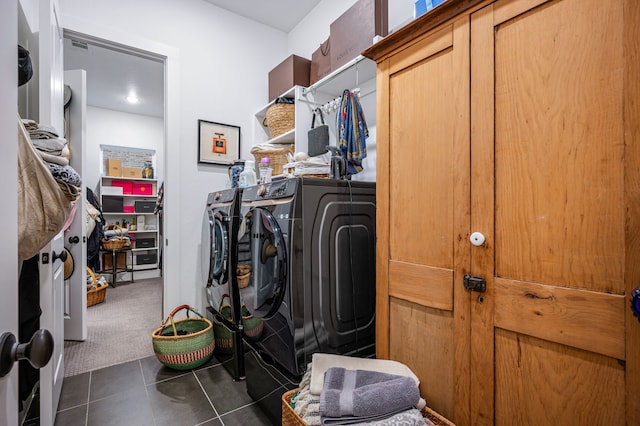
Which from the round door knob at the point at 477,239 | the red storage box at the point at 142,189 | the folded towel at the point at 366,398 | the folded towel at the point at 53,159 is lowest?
the folded towel at the point at 366,398

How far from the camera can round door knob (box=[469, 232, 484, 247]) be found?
957 millimetres

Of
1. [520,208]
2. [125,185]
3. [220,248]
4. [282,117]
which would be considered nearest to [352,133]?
[282,117]

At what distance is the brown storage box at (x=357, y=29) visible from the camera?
175 cm

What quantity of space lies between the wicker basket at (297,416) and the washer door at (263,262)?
399 millimetres

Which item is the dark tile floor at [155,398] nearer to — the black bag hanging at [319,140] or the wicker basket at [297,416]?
the wicker basket at [297,416]

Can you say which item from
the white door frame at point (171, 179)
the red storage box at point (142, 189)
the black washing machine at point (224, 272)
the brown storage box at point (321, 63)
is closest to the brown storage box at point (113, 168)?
the red storage box at point (142, 189)

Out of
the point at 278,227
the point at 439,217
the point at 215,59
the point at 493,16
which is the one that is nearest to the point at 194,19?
the point at 215,59

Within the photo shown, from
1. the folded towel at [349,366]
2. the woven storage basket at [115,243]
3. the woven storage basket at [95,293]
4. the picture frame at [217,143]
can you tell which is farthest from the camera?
the woven storage basket at [115,243]

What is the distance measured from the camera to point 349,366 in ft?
4.12

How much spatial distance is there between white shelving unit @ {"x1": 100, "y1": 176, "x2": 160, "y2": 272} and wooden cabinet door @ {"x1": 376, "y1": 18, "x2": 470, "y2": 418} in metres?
5.12

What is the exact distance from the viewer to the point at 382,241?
130 centimetres

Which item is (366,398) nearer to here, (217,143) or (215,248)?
(215,248)

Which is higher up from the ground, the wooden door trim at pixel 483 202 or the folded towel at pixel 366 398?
the wooden door trim at pixel 483 202

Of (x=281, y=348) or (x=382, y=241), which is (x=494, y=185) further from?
(x=281, y=348)
